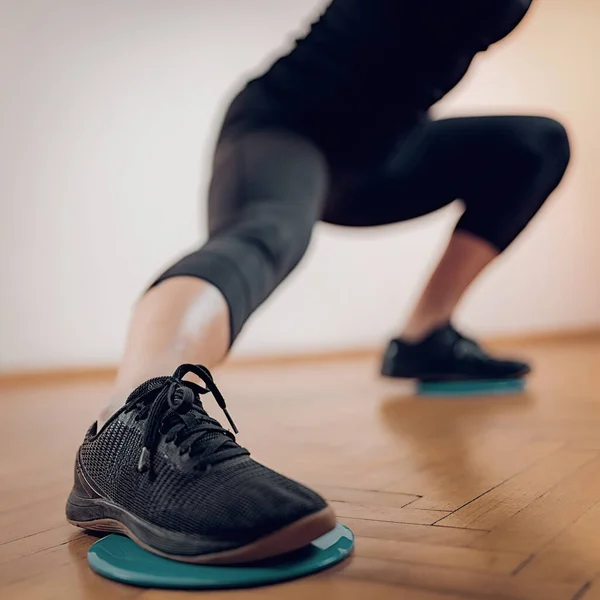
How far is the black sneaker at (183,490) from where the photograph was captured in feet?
1.96

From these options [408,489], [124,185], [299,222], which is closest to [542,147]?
[299,222]

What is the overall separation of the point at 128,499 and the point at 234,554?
134 millimetres

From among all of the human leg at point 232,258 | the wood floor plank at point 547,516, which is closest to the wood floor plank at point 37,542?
the human leg at point 232,258

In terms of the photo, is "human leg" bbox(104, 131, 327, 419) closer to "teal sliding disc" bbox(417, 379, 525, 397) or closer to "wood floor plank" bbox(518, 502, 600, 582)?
"wood floor plank" bbox(518, 502, 600, 582)

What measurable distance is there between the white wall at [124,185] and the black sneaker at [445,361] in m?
1.25

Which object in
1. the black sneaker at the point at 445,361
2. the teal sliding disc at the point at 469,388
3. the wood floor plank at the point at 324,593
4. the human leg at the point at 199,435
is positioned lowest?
the teal sliding disc at the point at 469,388

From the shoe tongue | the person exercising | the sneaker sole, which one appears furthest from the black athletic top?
the sneaker sole

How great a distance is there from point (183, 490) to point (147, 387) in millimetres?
120

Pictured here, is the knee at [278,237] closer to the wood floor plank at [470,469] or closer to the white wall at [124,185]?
the wood floor plank at [470,469]

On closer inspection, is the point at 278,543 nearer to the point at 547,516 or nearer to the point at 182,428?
the point at 182,428

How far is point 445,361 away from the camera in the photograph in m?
1.70

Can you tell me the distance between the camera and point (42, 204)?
257cm

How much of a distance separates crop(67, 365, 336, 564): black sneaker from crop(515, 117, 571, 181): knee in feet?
3.41

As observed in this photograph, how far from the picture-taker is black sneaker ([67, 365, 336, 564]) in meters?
0.60
